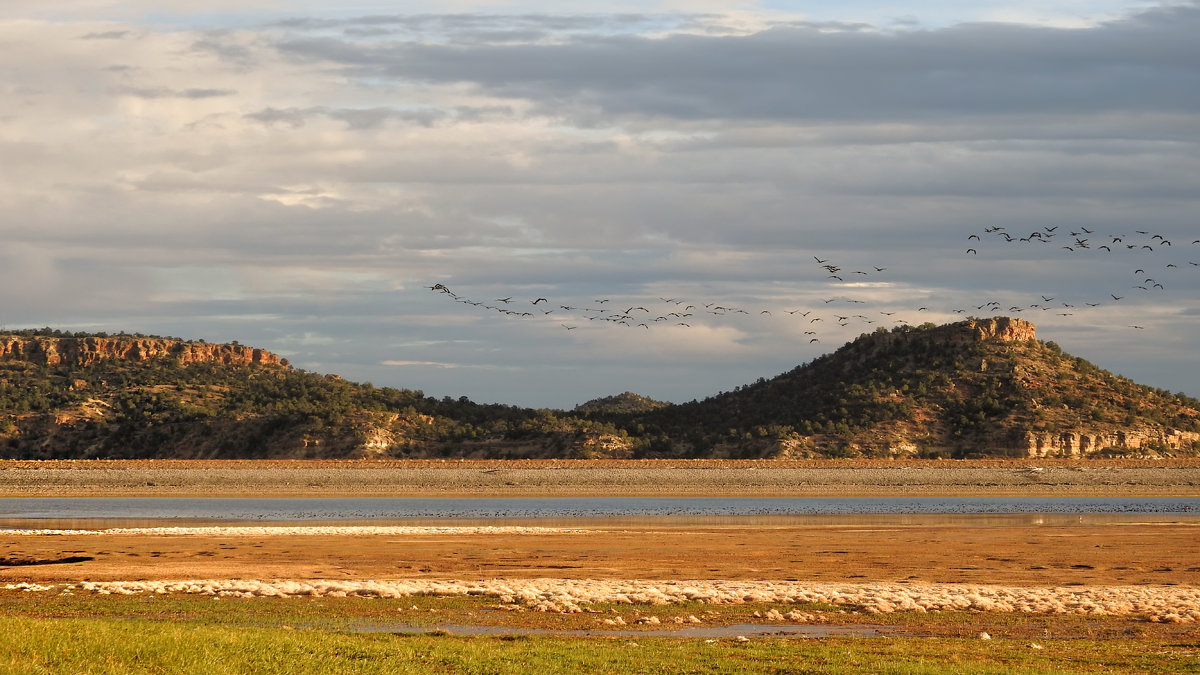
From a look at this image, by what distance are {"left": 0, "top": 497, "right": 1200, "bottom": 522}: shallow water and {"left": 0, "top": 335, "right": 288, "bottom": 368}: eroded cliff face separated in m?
73.8

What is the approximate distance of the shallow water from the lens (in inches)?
2138

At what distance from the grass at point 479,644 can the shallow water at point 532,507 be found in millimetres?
27373

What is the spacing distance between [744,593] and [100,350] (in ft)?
414

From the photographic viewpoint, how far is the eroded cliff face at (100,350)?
138500 millimetres

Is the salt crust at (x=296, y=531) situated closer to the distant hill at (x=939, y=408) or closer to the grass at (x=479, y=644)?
the grass at (x=479, y=644)

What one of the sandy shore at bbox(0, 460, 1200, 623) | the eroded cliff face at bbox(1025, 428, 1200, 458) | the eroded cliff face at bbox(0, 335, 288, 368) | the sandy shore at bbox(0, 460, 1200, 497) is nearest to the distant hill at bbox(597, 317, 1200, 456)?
the eroded cliff face at bbox(1025, 428, 1200, 458)

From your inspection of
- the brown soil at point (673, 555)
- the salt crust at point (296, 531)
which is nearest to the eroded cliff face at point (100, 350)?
the salt crust at point (296, 531)

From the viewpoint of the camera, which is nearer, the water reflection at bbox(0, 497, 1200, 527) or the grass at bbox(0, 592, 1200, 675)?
the grass at bbox(0, 592, 1200, 675)

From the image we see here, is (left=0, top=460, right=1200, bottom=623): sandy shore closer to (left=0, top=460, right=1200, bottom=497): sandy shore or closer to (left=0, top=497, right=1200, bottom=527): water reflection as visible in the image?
(left=0, top=497, right=1200, bottom=527): water reflection

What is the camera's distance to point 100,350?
5472 inches

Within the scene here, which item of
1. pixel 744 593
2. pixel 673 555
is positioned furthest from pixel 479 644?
pixel 673 555

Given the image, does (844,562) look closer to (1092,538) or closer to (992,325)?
(1092,538)

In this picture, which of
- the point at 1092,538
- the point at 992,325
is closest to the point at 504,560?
the point at 1092,538

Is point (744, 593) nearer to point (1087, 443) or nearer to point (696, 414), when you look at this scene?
point (1087, 443)
